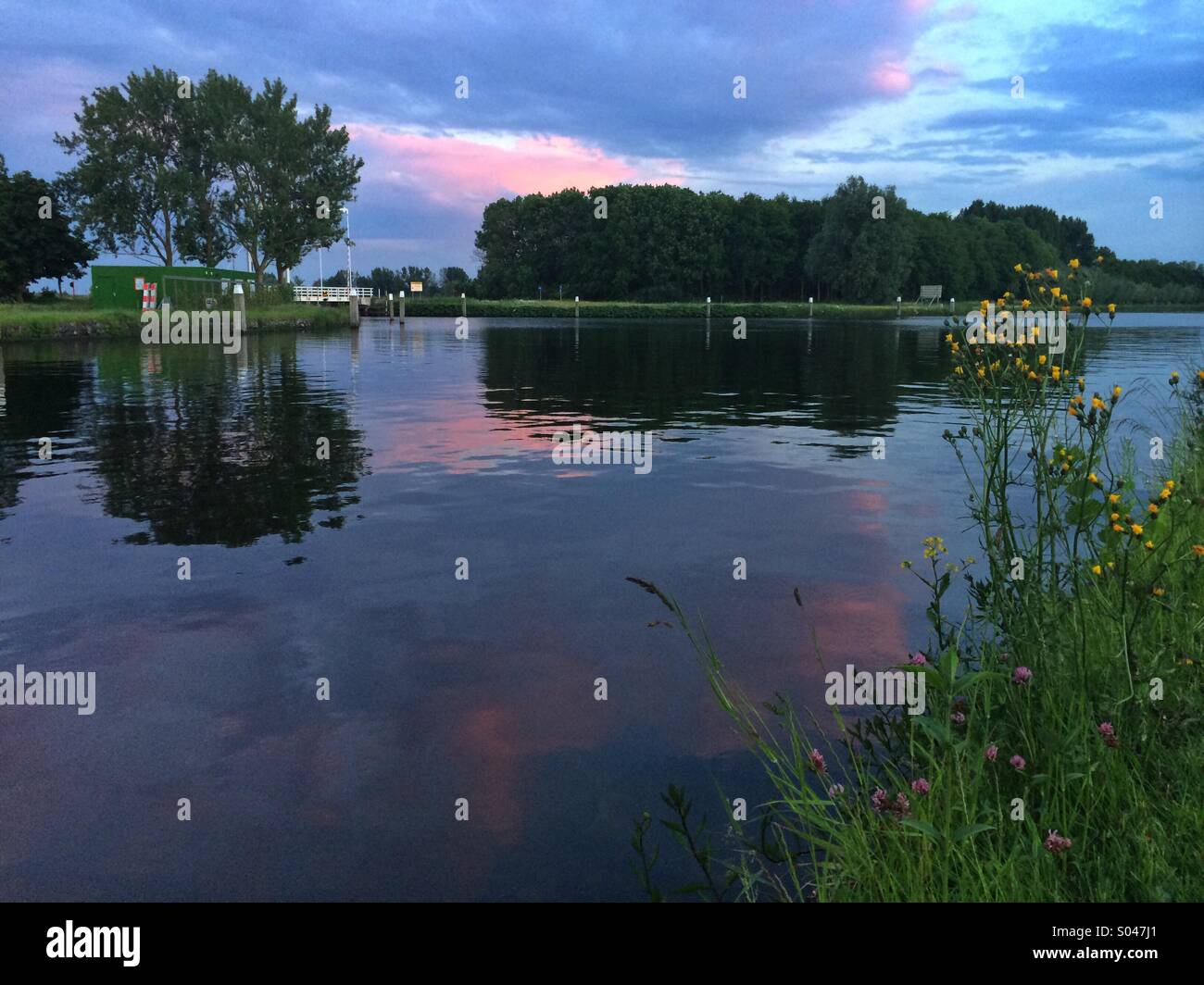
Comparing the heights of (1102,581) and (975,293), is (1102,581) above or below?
below

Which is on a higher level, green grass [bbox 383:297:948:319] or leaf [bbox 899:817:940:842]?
green grass [bbox 383:297:948:319]

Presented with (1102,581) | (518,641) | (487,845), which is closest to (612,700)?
(518,641)

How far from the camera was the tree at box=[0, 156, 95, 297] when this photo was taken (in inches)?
3014

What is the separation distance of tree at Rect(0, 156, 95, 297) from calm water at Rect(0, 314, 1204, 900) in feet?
220

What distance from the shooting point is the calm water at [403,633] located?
5.17 metres

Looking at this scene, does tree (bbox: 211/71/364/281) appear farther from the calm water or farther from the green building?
the calm water

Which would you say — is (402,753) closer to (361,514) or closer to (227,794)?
(227,794)

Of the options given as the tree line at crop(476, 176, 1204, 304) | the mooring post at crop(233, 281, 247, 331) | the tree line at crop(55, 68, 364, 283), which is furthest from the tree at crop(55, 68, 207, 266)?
the tree line at crop(476, 176, 1204, 304)

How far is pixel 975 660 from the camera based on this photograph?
7.18 meters

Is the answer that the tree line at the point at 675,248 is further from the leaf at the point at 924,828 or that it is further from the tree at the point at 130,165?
the leaf at the point at 924,828

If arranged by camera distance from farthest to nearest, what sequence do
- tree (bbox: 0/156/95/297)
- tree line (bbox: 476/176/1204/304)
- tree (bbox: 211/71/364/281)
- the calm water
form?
1. tree line (bbox: 476/176/1204/304)
2. tree (bbox: 211/71/364/281)
3. tree (bbox: 0/156/95/297)
4. the calm water

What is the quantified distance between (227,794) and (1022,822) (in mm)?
4192

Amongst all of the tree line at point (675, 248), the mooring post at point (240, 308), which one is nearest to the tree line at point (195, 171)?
the mooring post at point (240, 308)

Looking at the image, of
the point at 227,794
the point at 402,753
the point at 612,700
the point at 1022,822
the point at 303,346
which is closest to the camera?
the point at 1022,822
